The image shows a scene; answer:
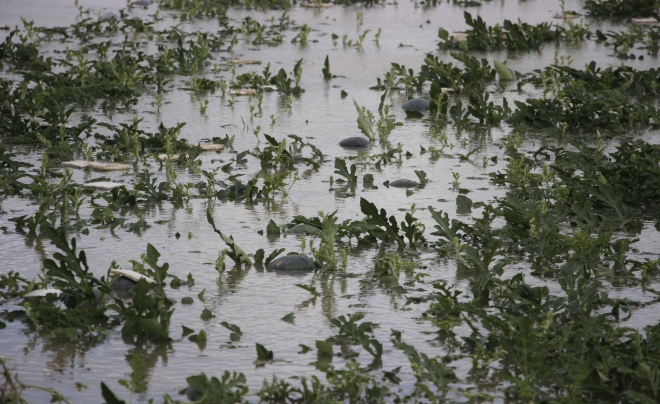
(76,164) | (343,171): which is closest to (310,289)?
(343,171)

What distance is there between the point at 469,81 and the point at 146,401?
578 cm

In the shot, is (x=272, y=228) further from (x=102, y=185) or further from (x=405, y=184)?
(x=102, y=185)

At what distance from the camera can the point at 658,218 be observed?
4.57m

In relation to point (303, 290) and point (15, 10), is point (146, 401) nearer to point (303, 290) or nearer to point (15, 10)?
point (303, 290)

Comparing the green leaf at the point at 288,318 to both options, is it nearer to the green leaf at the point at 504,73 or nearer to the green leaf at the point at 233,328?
the green leaf at the point at 233,328

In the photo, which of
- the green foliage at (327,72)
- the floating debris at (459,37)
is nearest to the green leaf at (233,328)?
the green foliage at (327,72)

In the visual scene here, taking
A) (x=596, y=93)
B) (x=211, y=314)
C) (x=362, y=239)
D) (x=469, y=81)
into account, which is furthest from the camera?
(x=469, y=81)

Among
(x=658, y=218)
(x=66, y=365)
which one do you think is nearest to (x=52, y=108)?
(x=66, y=365)

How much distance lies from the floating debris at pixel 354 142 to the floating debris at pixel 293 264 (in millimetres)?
2380

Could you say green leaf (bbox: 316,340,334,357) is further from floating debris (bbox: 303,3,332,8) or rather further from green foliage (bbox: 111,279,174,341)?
floating debris (bbox: 303,3,332,8)

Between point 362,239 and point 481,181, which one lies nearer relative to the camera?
point 362,239

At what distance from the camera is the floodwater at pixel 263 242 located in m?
2.97

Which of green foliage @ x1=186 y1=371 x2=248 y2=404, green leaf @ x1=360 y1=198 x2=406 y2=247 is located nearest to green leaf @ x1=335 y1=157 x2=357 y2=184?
green leaf @ x1=360 y1=198 x2=406 y2=247

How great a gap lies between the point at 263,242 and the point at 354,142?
2.09 metres
